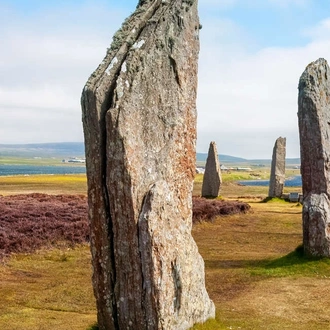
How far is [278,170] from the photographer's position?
1391 inches

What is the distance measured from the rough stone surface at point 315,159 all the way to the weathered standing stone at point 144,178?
7386 millimetres

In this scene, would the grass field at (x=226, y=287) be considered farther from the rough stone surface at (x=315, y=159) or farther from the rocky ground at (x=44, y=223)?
the rough stone surface at (x=315, y=159)

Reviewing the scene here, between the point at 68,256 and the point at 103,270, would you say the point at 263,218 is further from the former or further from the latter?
the point at 103,270

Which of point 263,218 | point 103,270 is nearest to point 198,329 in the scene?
point 103,270

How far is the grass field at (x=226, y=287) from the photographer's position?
415 inches

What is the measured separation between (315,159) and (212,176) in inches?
786

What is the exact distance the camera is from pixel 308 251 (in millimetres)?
15938

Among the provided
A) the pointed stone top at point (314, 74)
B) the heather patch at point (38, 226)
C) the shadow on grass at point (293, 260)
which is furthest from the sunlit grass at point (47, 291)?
the pointed stone top at point (314, 74)

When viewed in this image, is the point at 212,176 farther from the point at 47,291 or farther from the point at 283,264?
the point at 47,291

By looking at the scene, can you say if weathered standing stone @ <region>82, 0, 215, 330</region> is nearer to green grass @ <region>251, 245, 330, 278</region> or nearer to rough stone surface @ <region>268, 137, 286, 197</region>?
green grass @ <region>251, 245, 330, 278</region>

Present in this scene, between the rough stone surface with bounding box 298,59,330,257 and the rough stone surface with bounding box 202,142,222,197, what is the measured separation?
19038 millimetres

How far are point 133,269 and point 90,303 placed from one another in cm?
405

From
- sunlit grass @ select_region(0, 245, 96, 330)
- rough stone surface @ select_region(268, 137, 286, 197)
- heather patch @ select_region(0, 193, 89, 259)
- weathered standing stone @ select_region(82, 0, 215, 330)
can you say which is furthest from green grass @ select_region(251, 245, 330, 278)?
rough stone surface @ select_region(268, 137, 286, 197)

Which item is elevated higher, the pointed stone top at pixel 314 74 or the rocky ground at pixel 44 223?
the pointed stone top at pixel 314 74
